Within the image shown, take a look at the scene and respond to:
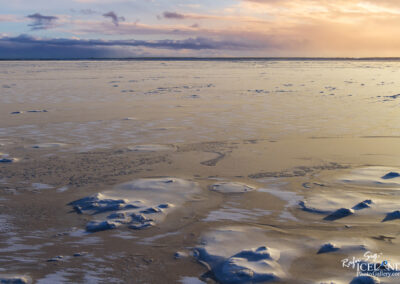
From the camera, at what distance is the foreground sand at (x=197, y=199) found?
3734 mm

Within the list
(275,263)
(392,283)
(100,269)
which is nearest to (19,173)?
(100,269)

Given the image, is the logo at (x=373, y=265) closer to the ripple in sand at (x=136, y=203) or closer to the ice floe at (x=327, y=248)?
the ice floe at (x=327, y=248)

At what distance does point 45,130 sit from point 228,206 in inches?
247

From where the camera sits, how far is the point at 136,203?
16.9 ft

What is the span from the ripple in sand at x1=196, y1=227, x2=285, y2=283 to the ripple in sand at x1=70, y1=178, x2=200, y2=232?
86cm

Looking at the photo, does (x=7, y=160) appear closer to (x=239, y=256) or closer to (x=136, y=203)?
(x=136, y=203)

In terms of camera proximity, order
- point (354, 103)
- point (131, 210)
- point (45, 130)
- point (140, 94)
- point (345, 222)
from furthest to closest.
A: point (140, 94) < point (354, 103) < point (45, 130) < point (131, 210) < point (345, 222)

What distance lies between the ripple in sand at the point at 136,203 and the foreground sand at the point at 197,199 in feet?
0.06

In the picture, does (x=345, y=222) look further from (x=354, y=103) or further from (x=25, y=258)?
(x=354, y=103)

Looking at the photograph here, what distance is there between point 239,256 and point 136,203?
1808 millimetres

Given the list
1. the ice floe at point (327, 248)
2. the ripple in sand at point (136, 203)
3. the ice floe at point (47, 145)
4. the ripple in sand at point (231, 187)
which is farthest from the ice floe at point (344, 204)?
the ice floe at point (47, 145)

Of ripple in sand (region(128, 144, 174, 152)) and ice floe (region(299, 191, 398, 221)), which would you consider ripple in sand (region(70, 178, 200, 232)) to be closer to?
ice floe (region(299, 191, 398, 221))

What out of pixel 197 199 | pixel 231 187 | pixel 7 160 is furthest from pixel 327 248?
pixel 7 160

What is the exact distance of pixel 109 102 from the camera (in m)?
15.0
